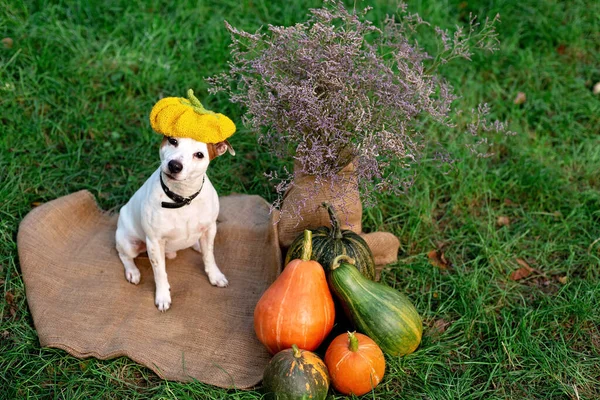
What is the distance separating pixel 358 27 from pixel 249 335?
2.13 m

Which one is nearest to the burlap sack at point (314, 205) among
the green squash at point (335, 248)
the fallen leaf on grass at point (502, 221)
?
the green squash at point (335, 248)

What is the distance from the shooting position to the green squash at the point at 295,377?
3.28 meters

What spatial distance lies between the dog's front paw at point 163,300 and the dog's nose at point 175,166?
1.15 m

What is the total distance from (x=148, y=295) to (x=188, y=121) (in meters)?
1.51

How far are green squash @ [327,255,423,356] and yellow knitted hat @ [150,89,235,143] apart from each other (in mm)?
1090

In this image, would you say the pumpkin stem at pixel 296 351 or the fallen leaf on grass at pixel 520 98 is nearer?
the pumpkin stem at pixel 296 351

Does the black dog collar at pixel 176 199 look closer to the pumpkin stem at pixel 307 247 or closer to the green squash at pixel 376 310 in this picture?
the pumpkin stem at pixel 307 247

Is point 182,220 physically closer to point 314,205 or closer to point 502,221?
point 314,205

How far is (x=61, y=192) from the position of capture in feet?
16.4

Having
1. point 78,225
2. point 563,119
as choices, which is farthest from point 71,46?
point 563,119

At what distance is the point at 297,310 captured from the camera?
355 centimetres

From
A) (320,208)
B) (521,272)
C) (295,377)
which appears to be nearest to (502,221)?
(521,272)

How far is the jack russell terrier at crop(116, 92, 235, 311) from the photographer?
11.2 ft

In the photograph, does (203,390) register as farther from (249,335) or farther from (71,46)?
(71,46)
